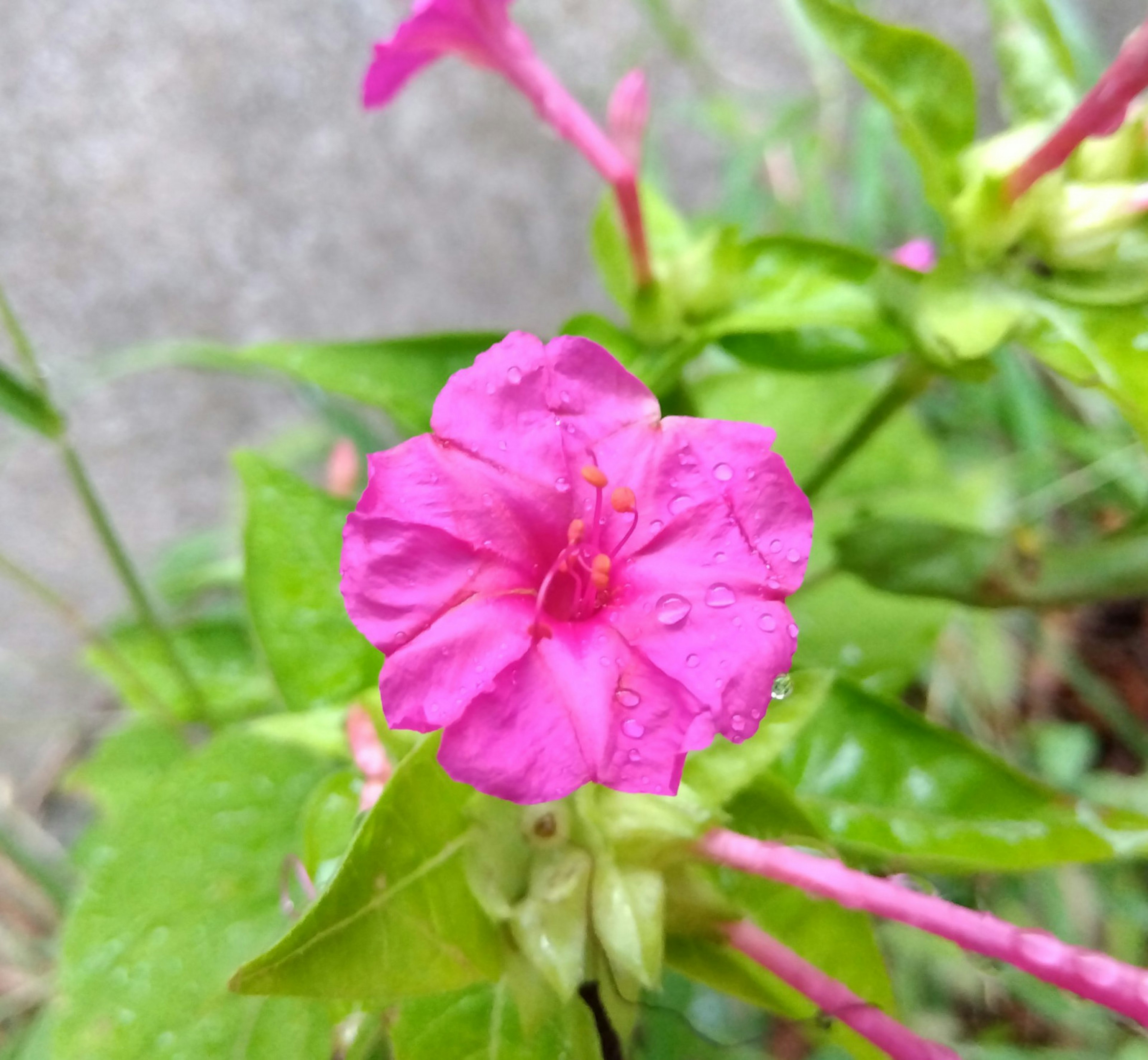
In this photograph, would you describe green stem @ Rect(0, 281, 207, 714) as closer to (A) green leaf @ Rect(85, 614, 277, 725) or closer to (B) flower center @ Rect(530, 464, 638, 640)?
(A) green leaf @ Rect(85, 614, 277, 725)

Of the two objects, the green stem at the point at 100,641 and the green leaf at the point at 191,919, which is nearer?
the green leaf at the point at 191,919

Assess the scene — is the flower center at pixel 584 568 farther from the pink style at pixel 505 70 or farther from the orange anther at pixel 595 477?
the pink style at pixel 505 70

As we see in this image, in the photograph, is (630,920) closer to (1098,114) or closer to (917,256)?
(1098,114)

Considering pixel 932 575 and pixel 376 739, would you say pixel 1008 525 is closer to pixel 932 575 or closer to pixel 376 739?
pixel 932 575

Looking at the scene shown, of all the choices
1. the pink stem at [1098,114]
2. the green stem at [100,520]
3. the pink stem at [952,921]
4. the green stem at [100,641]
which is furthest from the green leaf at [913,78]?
the green stem at [100,641]

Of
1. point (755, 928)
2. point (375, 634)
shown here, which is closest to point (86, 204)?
point (375, 634)

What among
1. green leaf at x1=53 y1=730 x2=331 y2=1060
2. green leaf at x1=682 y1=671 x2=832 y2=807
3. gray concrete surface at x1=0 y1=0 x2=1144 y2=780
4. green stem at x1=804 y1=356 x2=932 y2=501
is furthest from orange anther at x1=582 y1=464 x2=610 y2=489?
gray concrete surface at x1=0 y1=0 x2=1144 y2=780
